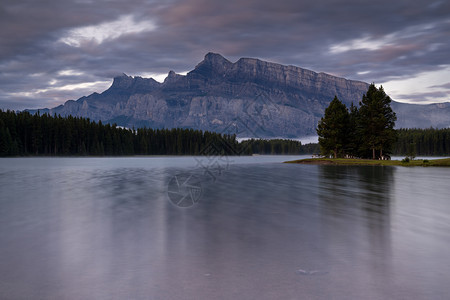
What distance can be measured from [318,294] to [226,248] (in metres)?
4.32

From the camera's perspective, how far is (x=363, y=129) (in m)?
94.5

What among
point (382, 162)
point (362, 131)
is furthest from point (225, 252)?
point (362, 131)

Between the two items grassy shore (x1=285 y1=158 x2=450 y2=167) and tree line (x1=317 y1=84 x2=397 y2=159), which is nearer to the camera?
grassy shore (x1=285 y1=158 x2=450 y2=167)

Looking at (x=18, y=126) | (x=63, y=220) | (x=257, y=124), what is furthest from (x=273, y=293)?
(x=18, y=126)

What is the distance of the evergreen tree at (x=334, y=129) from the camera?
319 feet

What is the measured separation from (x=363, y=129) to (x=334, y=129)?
7850mm

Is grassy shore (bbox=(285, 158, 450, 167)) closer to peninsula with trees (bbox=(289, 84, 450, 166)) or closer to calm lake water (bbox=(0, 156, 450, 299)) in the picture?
peninsula with trees (bbox=(289, 84, 450, 166))

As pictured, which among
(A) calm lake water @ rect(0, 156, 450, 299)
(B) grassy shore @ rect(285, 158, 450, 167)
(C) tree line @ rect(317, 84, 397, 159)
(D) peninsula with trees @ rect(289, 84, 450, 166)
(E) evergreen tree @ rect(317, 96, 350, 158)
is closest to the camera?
(A) calm lake water @ rect(0, 156, 450, 299)

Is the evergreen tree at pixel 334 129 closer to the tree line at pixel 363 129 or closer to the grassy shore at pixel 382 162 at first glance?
the tree line at pixel 363 129

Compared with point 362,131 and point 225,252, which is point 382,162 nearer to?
point 362,131

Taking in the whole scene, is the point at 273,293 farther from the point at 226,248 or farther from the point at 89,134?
the point at 89,134

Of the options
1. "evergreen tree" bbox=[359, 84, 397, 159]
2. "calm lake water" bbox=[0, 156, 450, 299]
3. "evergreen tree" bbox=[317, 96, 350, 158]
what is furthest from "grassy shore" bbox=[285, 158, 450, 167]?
"calm lake water" bbox=[0, 156, 450, 299]

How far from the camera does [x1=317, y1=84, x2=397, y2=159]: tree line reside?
91.5 metres

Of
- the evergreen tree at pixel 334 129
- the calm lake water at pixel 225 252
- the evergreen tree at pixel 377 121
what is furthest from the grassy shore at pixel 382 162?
the calm lake water at pixel 225 252
